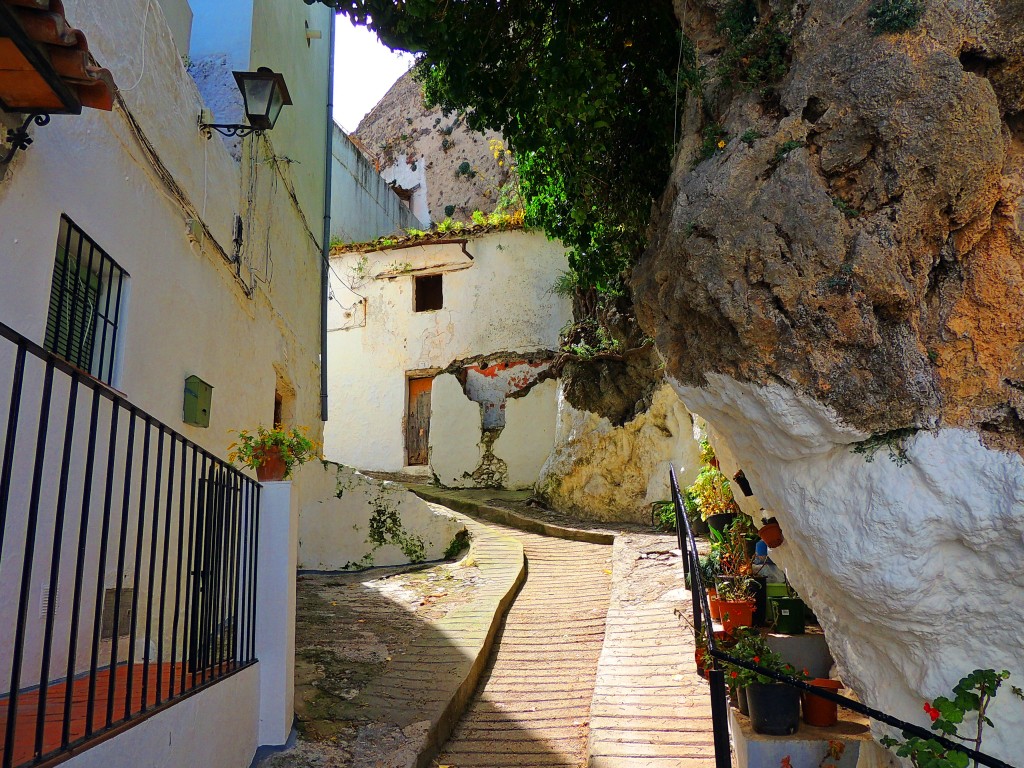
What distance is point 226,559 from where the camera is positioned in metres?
4.30

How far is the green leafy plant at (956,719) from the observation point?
3.21m

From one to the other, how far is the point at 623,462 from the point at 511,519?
2.09m

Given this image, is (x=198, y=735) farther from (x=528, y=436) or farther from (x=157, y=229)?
(x=528, y=436)

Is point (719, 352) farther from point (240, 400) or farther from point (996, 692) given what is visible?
point (240, 400)

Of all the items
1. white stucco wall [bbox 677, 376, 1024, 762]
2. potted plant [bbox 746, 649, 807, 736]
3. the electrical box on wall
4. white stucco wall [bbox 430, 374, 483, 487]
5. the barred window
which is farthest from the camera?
white stucco wall [bbox 430, 374, 483, 487]

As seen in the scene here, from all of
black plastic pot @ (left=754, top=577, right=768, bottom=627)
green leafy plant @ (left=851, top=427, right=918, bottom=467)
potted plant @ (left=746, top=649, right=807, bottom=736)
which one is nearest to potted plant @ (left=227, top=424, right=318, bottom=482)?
potted plant @ (left=746, top=649, right=807, bottom=736)

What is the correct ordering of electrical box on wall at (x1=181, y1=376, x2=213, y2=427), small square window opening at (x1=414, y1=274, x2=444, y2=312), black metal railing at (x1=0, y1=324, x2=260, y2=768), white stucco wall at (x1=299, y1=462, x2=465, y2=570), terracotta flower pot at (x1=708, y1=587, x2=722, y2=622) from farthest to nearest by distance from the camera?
small square window opening at (x1=414, y1=274, x2=444, y2=312) → white stucco wall at (x1=299, y1=462, x2=465, y2=570) → terracotta flower pot at (x1=708, y1=587, x2=722, y2=622) → electrical box on wall at (x1=181, y1=376, x2=213, y2=427) → black metal railing at (x1=0, y1=324, x2=260, y2=768)

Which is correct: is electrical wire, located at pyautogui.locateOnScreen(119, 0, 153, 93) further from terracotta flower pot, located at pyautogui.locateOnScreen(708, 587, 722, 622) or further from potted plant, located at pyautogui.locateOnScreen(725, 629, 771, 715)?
terracotta flower pot, located at pyautogui.locateOnScreen(708, 587, 722, 622)

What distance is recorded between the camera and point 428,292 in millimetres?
18562

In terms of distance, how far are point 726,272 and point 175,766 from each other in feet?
11.1

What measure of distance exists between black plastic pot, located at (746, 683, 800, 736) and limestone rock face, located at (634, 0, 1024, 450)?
1.83 meters

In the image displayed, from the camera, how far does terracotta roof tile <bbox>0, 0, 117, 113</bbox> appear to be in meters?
2.80

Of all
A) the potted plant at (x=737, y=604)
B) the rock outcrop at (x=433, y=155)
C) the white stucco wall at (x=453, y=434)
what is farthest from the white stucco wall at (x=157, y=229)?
the rock outcrop at (x=433, y=155)

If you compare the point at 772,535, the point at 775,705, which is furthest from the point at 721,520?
the point at 775,705
